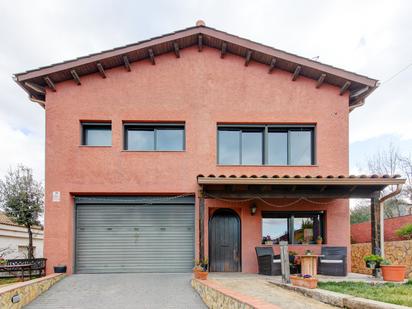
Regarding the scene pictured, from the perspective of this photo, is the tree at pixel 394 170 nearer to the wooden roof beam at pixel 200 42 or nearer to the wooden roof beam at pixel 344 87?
the wooden roof beam at pixel 344 87

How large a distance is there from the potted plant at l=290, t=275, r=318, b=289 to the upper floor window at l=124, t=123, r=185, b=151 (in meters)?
5.71

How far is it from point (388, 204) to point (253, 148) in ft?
52.6

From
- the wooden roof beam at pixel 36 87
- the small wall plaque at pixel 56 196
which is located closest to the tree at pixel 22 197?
the small wall plaque at pixel 56 196

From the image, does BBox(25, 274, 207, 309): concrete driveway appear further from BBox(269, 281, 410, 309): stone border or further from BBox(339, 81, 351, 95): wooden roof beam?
BBox(339, 81, 351, 95): wooden roof beam

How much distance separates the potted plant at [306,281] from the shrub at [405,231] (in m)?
6.49

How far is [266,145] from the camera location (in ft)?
40.6

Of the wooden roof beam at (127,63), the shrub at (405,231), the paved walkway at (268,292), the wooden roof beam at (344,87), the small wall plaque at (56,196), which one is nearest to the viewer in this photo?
the paved walkway at (268,292)

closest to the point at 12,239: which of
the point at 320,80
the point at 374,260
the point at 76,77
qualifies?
the point at 76,77

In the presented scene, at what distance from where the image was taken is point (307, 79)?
41.2 feet

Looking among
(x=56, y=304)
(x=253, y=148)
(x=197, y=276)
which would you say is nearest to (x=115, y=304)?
(x=56, y=304)

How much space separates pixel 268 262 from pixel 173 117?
5634 millimetres

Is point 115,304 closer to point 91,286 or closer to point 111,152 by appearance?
point 91,286

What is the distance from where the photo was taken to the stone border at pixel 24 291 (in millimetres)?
6915

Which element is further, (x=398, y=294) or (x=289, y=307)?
(x=398, y=294)
